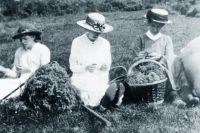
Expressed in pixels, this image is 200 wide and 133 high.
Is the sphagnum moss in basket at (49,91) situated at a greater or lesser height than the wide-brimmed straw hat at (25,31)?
lesser

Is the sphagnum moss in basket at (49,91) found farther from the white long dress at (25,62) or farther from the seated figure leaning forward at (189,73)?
the seated figure leaning forward at (189,73)

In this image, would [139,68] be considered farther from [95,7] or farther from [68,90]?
[95,7]

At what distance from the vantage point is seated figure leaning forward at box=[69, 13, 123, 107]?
19.9 feet

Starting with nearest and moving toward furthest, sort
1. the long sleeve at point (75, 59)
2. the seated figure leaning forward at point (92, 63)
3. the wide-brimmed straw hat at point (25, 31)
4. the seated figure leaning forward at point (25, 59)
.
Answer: the seated figure leaning forward at point (92, 63) < the wide-brimmed straw hat at point (25, 31) < the seated figure leaning forward at point (25, 59) < the long sleeve at point (75, 59)

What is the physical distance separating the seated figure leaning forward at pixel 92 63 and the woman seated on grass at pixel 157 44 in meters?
0.73

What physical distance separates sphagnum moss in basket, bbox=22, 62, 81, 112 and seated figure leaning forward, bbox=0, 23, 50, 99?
61 cm

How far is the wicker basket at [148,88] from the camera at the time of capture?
5742mm

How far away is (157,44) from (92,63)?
4.39ft

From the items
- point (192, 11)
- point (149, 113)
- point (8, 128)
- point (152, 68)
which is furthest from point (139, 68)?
point (192, 11)

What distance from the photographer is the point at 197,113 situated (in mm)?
5625

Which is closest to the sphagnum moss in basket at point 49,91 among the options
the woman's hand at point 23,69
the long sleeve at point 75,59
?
the long sleeve at point 75,59

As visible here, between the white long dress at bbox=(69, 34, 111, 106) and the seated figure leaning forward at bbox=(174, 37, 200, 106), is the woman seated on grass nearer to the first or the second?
the seated figure leaning forward at bbox=(174, 37, 200, 106)

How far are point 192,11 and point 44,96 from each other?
13.2 meters

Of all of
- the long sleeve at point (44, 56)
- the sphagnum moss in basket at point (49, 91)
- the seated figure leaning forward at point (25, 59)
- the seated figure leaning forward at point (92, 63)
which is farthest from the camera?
the long sleeve at point (44, 56)
